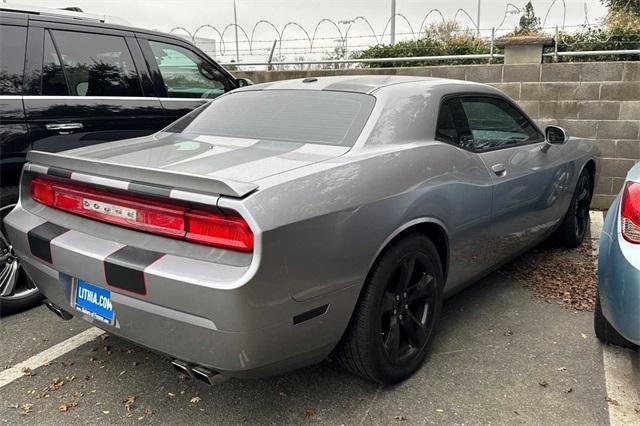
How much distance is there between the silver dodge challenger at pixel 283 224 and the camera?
2.03 m

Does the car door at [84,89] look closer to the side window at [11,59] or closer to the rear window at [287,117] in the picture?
the side window at [11,59]

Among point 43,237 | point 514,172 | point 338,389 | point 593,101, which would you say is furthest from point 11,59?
point 593,101

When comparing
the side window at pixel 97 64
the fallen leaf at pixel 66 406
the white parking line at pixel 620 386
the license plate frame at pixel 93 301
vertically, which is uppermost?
the side window at pixel 97 64

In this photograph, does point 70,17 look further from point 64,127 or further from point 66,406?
point 66,406

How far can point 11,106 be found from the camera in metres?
3.47

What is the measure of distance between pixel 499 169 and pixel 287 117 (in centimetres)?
139

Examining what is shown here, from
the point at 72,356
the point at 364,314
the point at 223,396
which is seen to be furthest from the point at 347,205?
the point at 72,356

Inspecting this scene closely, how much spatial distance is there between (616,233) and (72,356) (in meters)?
2.94

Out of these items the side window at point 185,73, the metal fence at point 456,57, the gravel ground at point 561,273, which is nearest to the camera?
the gravel ground at point 561,273

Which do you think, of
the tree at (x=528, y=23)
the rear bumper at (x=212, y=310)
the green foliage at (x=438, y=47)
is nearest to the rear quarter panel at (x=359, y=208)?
the rear bumper at (x=212, y=310)

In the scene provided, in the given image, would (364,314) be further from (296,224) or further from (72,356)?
(72,356)

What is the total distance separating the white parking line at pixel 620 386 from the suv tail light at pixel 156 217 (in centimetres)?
192

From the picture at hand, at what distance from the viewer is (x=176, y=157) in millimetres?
2580

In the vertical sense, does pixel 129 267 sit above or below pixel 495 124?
below
